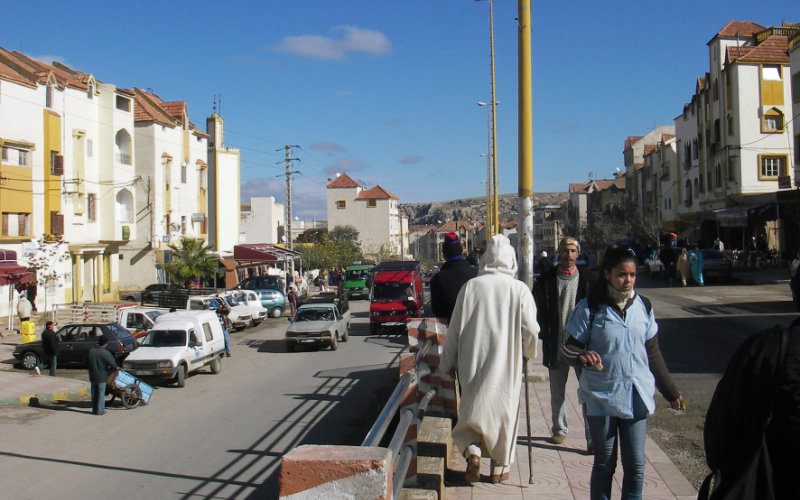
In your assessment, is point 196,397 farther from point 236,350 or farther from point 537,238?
point 537,238

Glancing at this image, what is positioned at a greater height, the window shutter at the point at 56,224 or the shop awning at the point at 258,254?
the window shutter at the point at 56,224

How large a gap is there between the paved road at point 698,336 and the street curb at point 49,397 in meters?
13.6

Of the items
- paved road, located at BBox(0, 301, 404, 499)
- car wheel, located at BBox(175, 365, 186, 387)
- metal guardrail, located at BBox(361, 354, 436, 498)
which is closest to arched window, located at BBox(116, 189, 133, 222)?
paved road, located at BBox(0, 301, 404, 499)

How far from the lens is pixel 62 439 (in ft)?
45.0

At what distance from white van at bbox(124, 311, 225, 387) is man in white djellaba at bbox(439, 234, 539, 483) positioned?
598 inches

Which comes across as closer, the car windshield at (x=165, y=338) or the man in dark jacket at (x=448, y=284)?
the man in dark jacket at (x=448, y=284)

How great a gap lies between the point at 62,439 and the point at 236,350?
1435cm

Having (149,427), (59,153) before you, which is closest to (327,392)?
(149,427)

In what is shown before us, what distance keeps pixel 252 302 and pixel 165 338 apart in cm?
1649

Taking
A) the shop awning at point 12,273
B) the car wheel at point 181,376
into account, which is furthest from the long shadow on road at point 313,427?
the shop awning at point 12,273

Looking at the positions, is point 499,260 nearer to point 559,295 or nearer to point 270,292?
point 559,295

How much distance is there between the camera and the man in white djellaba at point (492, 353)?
18.1 ft

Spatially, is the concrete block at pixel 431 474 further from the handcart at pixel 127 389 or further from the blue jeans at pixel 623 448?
the handcart at pixel 127 389

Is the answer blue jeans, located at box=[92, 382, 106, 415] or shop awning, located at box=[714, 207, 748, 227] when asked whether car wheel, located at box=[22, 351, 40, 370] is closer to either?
blue jeans, located at box=[92, 382, 106, 415]
